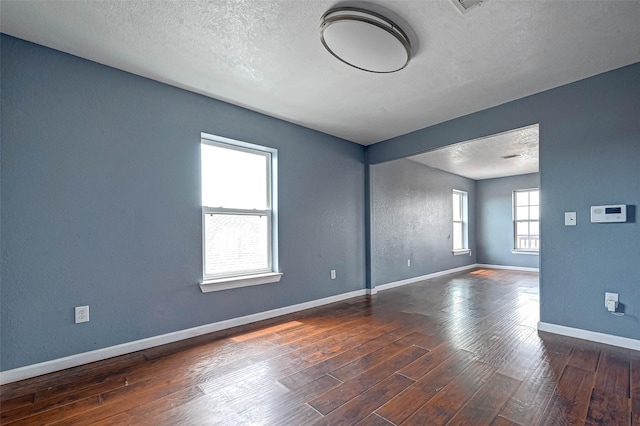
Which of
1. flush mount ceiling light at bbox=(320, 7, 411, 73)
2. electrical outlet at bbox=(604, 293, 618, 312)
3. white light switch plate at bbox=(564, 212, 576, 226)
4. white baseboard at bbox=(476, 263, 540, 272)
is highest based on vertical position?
flush mount ceiling light at bbox=(320, 7, 411, 73)

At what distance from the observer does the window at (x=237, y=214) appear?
10.4ft

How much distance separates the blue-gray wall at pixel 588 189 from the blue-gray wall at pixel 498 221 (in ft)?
16.3

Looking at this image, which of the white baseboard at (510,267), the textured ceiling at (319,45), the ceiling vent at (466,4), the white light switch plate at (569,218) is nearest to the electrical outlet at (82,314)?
the textured ceiling at (319,45)

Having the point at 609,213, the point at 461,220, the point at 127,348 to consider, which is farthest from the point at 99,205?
the point at 461,220

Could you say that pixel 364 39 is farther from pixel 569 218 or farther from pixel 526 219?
pixel 526 219

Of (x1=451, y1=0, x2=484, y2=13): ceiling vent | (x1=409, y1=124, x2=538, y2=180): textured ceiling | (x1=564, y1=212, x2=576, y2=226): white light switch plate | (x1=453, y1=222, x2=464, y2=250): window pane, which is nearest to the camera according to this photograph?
(x1=451, y1=0, x2=484, y2=13): ceiling vent

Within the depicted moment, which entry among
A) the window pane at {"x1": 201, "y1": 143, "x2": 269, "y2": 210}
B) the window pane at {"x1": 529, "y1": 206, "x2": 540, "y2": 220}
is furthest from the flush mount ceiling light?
the window pane at {"x1": 529, "y1": 206, "x2": 540, "y2": 220}

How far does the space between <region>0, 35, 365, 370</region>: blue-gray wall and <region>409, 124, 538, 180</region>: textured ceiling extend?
335 cm

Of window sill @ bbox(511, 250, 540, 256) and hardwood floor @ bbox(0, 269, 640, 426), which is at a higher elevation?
window sill @ bbox(511, 250, 540, 256)

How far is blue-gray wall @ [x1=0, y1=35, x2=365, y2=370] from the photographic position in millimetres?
2133

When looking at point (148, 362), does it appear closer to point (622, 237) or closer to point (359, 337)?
point (359, 337)

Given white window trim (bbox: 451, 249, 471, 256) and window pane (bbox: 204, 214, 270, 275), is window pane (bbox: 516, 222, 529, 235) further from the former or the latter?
window pane (bbox: 204, 214, 270, 275)

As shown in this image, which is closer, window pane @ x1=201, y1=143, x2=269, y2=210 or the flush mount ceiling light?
the flush mount ceiling light

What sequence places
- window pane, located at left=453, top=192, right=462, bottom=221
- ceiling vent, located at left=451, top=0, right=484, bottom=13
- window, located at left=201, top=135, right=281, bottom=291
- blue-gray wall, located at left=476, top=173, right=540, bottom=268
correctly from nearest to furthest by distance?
A: ceiling vent, located at left=451, top=0, right=484, bottom=13 → window, located at left=201, top=135, right=281, bottom=291 → blue-gray wall, located at left=476, top=173, right=540, bottom=268 → window pane, located at left=453, top=192, right=462, bottom=221
